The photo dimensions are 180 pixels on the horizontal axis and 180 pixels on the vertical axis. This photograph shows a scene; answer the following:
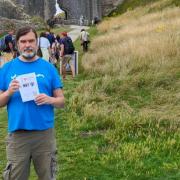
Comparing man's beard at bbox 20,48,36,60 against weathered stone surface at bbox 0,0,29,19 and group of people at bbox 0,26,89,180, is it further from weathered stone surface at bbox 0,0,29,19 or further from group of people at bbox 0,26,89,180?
weathered stone surface at bbox 0,0,29,19

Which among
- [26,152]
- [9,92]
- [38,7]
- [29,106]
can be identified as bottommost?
[26,152]

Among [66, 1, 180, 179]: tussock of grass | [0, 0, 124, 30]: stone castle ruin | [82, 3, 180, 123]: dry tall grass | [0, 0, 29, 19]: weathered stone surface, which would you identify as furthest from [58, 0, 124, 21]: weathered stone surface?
[66, 1, 180, 179]: tussock of grass

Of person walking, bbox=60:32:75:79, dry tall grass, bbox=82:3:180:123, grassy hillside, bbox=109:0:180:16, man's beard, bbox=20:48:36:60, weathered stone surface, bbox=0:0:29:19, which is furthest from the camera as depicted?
weathered stone surface, bbox=0:0:29:19

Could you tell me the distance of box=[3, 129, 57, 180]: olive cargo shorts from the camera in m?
5.04

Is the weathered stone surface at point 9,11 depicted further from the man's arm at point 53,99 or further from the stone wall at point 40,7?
the man's arm at point 53,99

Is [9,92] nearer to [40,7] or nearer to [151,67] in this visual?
[151,67]

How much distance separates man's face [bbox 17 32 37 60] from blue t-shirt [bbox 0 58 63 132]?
9 centimetres

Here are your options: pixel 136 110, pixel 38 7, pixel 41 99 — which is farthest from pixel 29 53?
pixel 38 7

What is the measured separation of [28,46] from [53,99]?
53 centimetres

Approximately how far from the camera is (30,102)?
498 centimetres

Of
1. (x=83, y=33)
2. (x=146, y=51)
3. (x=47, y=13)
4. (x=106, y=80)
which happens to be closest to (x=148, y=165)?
(x=106, y=80)

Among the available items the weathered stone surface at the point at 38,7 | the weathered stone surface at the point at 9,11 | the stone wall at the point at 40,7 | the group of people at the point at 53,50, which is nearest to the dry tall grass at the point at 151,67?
the group of people at the point at 53,50

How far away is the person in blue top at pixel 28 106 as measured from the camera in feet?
16.3

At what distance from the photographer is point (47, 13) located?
5650 cm
